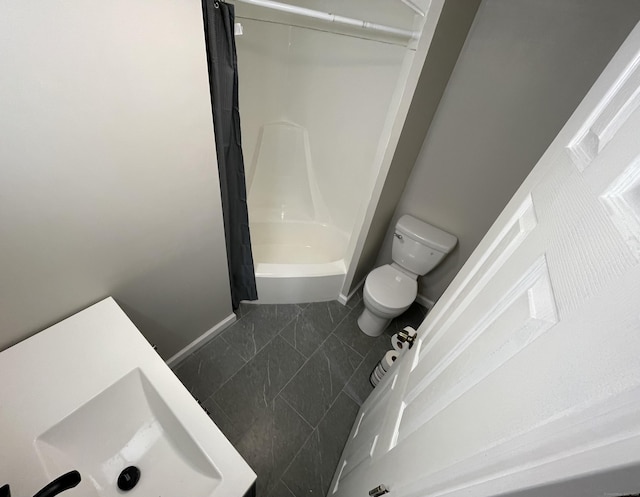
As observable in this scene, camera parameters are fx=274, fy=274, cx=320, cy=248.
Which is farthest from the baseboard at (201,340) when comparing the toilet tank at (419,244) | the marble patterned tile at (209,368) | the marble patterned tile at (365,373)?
the toilet tank at (419,244)

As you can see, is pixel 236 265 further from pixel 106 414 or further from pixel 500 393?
pixel 500 393

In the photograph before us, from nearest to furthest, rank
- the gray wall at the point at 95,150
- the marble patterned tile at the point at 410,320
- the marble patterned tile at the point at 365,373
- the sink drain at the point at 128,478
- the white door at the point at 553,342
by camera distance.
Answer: the white door at the point at 553,342 < the gray wall at the point at 95,150 < the sink drain at the point at 128,478 < the marble patterned tile at the point at 365,373 < the marble patterned tile at the point at 410,320

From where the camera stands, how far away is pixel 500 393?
0.37 m

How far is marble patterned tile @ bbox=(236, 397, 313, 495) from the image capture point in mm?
1278

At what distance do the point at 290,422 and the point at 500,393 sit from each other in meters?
1.36

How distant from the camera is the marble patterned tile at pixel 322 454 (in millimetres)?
1274

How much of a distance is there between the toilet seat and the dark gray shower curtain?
Result: 76 centimetres

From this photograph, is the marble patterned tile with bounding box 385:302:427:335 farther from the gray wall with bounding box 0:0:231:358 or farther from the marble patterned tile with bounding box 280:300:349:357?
the gray wall with bounding box 0:0:231:358

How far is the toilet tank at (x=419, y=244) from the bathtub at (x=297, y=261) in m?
0.42

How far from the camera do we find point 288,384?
1.58 meters

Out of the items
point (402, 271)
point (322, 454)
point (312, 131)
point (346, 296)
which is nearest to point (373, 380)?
point (322, 454)

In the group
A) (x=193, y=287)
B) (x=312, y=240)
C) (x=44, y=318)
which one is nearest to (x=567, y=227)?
(x=44, y=318)

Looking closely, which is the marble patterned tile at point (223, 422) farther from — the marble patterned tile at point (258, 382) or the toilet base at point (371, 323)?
the toilet base at point (371, 323)

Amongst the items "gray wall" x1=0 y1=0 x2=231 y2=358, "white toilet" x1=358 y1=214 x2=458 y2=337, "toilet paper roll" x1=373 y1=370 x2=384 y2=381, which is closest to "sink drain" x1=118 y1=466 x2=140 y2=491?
"gray wall" x1=0 y1=0 x2=231 y2=358
